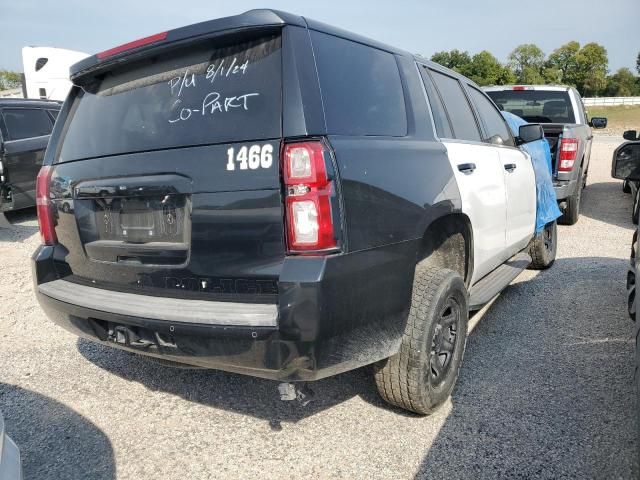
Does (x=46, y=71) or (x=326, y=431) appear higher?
(x=46, y=71)

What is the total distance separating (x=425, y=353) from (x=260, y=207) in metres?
1.14

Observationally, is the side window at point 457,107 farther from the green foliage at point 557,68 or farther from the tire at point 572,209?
the green foliage at point 557,68

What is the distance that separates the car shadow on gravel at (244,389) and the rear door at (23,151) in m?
5.63

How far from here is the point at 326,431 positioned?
9.11ft

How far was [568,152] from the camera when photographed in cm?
706

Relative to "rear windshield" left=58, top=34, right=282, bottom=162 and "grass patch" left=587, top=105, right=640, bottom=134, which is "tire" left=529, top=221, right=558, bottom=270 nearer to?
"rear windshield" left=58, top=34, right=282, bottom=162

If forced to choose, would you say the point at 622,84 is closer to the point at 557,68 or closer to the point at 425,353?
the point at 557,68

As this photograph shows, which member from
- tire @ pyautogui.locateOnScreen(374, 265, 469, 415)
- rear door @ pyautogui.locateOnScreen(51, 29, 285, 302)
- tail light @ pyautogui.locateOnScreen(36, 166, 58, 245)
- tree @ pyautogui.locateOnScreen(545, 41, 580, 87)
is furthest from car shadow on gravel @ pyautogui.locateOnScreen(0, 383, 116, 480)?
tree @ pyautogui.locateOnScreen(545, 41, 580, 87)

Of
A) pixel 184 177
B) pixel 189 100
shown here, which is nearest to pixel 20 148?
pixel 189 100

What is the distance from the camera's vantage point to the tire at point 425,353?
262 cm

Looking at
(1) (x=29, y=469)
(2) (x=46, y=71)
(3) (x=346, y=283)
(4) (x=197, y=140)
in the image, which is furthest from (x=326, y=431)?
(2) (x=46, y=71)

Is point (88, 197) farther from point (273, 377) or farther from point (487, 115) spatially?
point (487, 115)

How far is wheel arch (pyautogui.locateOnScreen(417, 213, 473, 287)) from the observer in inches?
114

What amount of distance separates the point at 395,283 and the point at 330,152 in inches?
26.9
